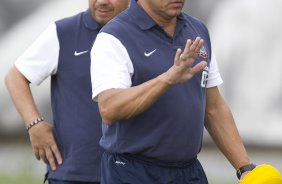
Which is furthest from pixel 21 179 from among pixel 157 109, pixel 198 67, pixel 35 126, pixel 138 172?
pixel 198 67

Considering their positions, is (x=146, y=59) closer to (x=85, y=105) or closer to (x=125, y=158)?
(x=125, y=158)

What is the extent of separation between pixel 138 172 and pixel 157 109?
0.32 meters

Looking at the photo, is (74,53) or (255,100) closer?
(74,53)

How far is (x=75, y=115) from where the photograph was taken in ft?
21.2

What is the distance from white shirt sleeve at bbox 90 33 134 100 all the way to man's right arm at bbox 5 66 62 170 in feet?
3.38

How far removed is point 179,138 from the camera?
566 cm

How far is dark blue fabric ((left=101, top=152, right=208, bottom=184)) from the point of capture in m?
5.66

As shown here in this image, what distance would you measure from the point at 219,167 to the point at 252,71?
35.0 inches

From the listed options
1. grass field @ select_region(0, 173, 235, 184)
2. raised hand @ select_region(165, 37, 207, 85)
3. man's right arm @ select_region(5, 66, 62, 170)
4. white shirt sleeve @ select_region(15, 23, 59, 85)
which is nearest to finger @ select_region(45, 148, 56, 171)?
man's right arm @ select_region(5, 66, 62, 170)

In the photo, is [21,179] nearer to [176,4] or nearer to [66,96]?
[66,96]

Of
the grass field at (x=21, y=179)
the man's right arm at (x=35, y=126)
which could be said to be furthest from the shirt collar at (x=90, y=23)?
the grass field at (x=21, y=179)

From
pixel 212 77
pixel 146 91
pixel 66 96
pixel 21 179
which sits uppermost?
pixel 146 91

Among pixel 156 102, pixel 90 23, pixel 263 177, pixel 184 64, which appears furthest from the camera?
pixel 90 23

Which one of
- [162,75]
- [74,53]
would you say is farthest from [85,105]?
[162,75]
